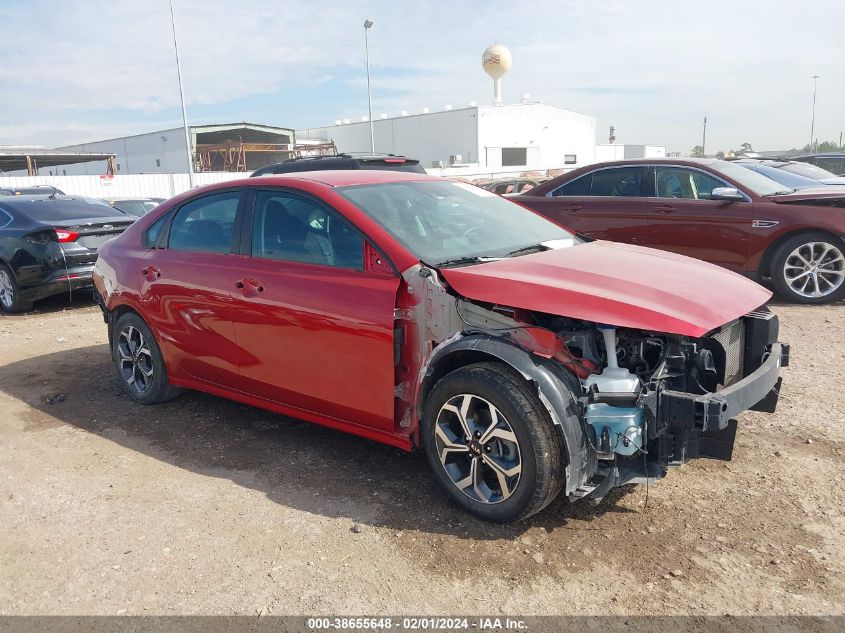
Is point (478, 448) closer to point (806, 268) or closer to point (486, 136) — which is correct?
point (806, 268)

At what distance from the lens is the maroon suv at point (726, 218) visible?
746 cm

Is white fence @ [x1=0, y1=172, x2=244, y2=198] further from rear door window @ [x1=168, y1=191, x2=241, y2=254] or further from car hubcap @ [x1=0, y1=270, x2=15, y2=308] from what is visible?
rear door window @ [x1=168, y1=191, x2=241, y2=254]

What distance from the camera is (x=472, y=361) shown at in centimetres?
337

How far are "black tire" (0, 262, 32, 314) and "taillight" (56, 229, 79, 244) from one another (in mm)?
796

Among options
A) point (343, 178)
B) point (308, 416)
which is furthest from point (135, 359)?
point (343, 178)

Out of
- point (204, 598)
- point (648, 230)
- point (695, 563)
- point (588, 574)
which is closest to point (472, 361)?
point (588, 574)

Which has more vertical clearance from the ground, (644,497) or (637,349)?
(637,349)

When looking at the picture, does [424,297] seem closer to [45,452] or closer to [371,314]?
[371,314]

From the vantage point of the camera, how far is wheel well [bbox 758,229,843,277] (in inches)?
291

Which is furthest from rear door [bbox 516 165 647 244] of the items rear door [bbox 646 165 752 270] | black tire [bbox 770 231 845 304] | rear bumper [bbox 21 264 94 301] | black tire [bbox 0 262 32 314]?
black tire [bbox 0 262 32 314]

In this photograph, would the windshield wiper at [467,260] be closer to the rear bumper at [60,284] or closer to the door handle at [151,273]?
the door handle at [151,273]

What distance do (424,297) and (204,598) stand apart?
1664mm

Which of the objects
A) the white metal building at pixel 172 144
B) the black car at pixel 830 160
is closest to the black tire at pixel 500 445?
the black car at pixel 830 160

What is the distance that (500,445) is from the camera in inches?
127
